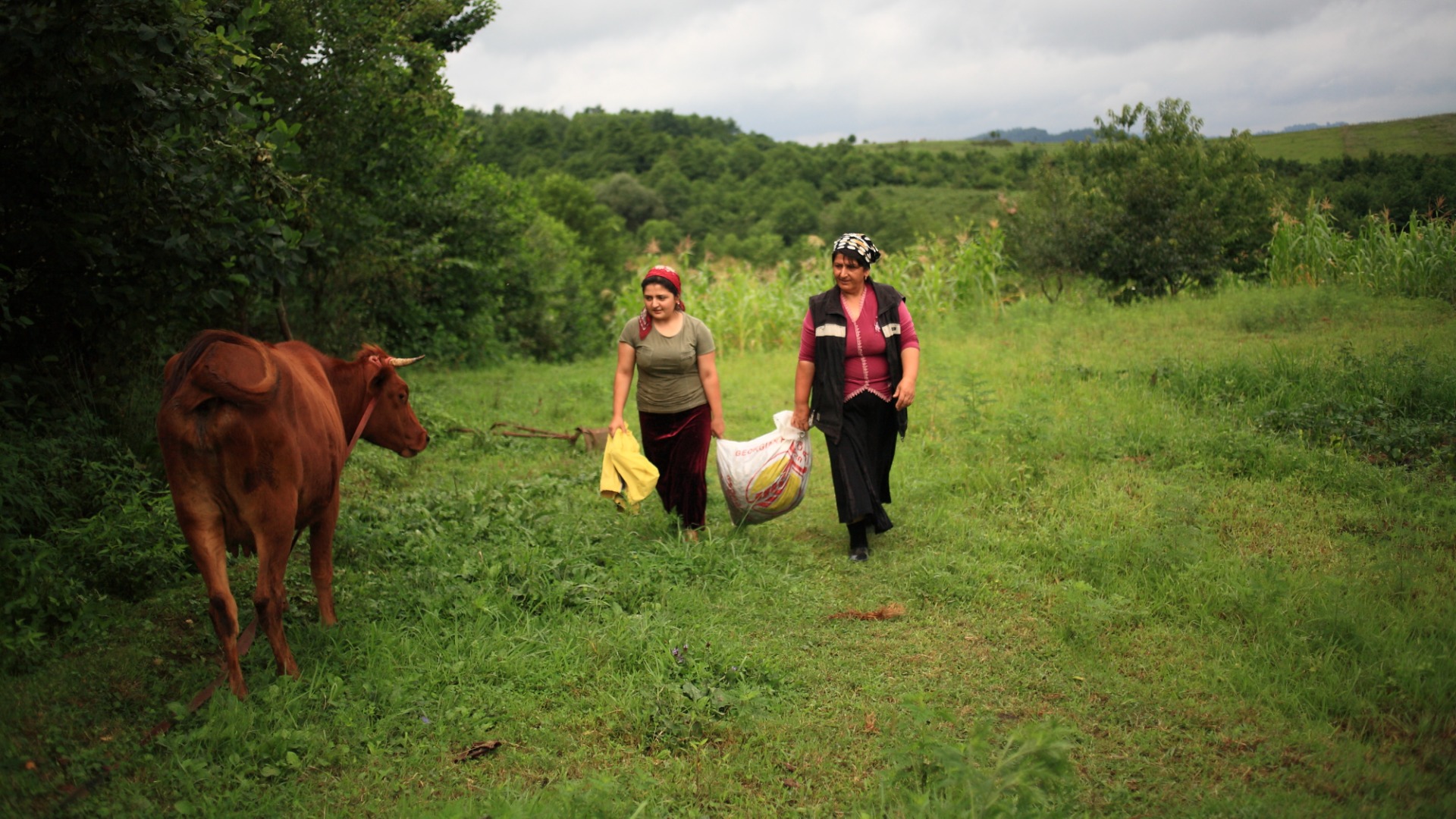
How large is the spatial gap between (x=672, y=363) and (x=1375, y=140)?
6.24m

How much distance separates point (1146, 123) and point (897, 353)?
37.7 feet

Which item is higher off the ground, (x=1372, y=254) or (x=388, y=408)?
(x=1372, y=254)

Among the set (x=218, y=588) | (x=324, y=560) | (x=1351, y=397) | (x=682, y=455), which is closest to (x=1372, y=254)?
(x=1351, y=397)

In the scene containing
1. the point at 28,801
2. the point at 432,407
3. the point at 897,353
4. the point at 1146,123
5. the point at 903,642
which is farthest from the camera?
the point at 1146,123

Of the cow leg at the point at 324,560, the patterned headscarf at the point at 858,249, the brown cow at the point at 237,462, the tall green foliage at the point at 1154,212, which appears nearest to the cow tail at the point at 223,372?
A: the brown cow at the point at 237,462

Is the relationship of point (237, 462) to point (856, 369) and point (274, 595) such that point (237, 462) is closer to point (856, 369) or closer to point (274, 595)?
point (274, 595)

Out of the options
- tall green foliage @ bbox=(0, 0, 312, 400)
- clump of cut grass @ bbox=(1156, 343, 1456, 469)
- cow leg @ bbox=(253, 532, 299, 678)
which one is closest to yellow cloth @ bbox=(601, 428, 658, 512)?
cow leg @ bbox=(253, 532, 299, 678)

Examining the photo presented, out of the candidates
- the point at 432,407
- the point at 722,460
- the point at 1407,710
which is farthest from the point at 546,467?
the point at 1407,710

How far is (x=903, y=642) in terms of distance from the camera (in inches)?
184

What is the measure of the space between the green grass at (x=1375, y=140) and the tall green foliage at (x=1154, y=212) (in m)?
2.45

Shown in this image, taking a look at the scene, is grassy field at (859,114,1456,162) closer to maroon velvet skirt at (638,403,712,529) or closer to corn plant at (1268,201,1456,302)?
corn plant at (1268,201,1456,302)

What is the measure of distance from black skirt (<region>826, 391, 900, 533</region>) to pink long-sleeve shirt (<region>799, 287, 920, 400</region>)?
62 millimetres

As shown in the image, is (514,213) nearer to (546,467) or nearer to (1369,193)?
(546,467)

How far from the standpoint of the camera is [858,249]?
18.7 ft
